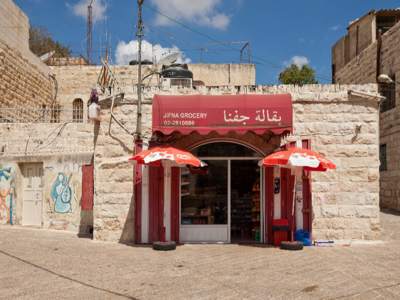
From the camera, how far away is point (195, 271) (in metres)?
6.02

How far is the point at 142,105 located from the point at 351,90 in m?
5.17

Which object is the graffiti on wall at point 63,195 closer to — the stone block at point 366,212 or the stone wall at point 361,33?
the stone block at point 366,212

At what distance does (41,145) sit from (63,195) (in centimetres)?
224

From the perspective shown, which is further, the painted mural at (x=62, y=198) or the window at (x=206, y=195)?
the painted mural at (x=62, y=198)

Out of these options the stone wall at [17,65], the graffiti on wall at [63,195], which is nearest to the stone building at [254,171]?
the graffiti on wall at [63,195]

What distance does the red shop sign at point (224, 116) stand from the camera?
7.96m

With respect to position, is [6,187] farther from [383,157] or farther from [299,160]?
[383,157]

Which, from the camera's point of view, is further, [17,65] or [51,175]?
[17,65]

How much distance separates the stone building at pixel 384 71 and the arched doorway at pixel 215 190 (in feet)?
24.9

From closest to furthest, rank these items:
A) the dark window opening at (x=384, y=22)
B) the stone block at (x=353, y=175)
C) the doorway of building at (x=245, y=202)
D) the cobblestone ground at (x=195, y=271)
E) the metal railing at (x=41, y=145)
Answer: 1. the cobblestone ground at (x=195, y=271)
2. the stone block at (x=353, y=175)
3. the doorway of building at (x=245, y=202)
4. the metal railing at (x=41, y=145)
5. the dark window opening at (x=384, y=22)

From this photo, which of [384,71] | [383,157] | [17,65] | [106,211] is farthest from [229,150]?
[17,65]

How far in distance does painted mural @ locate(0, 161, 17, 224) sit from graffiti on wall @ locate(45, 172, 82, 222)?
1340 mm

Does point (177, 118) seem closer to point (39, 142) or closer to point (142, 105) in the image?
point (142, 105)

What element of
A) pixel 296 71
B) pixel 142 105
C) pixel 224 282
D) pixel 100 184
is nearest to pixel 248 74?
pixel 296 71
